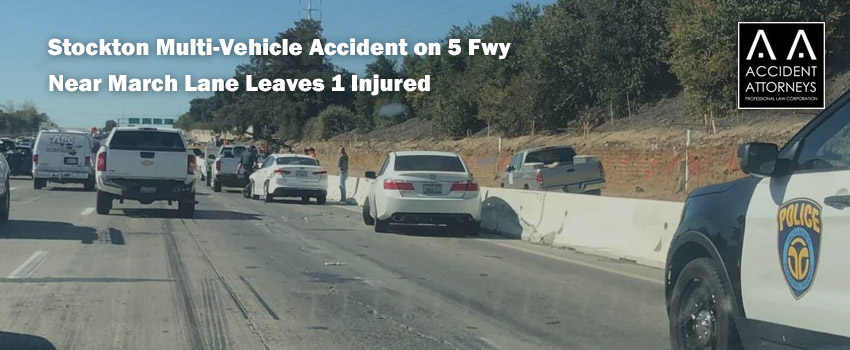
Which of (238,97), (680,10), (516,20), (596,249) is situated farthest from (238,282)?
(238,97)

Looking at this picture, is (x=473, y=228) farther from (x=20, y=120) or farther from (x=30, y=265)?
(x=20, y=120)

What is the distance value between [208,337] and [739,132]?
31066 mm

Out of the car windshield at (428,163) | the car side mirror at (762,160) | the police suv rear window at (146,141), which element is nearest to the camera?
the car side mirror at (762,160)

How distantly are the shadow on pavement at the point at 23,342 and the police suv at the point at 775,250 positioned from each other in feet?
15.7

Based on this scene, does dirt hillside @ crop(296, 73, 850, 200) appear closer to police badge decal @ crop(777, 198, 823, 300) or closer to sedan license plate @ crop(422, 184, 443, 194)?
sedan license plate @ crop(422, 184, 443, 194)

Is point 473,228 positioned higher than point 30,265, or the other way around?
point 473,228

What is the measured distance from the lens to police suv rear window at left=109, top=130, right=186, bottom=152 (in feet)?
71.9

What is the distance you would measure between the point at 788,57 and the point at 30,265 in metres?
25.5

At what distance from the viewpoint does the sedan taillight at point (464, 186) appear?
61.3ft

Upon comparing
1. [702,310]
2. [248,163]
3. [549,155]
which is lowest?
[702,310]


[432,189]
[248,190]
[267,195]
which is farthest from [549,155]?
[432,189]

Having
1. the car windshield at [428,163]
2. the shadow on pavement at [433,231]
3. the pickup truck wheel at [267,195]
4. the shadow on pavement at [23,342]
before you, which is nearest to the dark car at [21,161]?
the pickup truck wheel at [267,195]

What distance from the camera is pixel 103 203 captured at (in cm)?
2238

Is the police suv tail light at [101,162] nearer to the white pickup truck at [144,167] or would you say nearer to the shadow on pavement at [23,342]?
Answer: the white pickup truck at [144,167]
